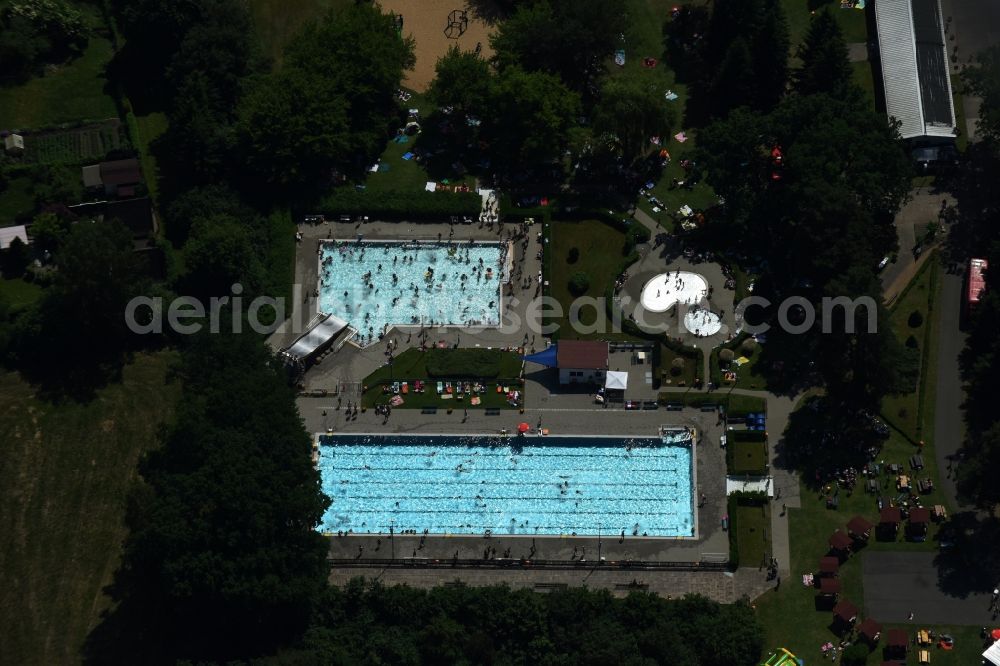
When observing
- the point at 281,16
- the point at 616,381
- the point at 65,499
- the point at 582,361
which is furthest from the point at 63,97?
the point at 616,381

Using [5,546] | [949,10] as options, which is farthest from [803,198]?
[5,546]

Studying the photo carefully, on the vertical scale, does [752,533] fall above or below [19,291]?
below

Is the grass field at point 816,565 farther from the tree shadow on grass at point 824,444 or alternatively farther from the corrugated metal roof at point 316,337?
the corrugated metal roof at point 316,337

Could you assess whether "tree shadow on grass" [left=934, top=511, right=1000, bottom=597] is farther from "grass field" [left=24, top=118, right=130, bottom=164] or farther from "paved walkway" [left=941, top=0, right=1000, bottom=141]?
"grass field" [left=24, top=118, right=130, bottom=164]

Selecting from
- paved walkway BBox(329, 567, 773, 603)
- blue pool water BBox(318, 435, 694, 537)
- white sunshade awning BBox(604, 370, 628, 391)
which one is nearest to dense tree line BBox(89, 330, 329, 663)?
blue pool water BBox(318, 435, 694, 537)

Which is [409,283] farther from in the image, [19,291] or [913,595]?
[913,595]

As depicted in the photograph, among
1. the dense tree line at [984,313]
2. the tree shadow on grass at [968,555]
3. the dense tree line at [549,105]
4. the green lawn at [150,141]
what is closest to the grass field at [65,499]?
the green lawn at [150,141]
